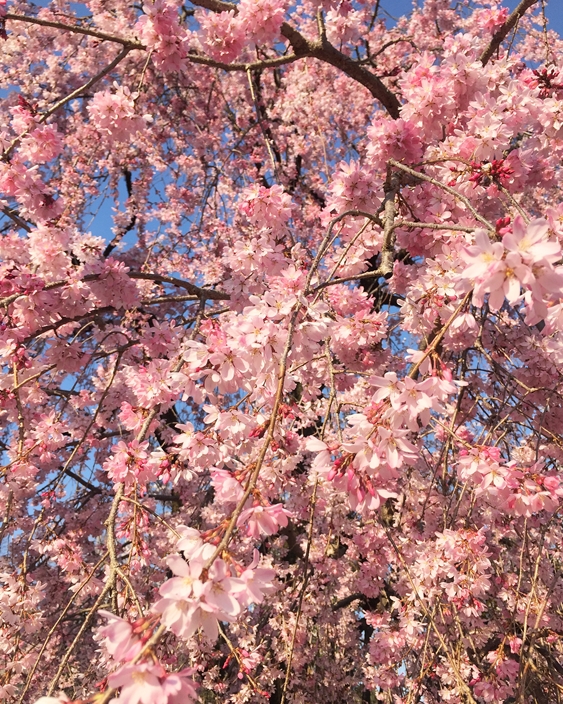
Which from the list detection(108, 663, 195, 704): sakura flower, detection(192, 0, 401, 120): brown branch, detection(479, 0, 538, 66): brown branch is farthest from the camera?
detection(192, 0, 401, 120): brown branch

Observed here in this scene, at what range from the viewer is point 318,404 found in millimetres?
4156

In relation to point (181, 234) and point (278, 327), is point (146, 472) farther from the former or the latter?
point (181, 234)

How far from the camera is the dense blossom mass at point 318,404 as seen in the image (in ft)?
3.95

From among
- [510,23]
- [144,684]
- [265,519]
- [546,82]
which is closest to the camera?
[144,684]

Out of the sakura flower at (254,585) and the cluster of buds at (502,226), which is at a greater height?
the cluster of buds at (502,226)

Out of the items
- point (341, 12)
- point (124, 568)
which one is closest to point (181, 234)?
point (341, 12)

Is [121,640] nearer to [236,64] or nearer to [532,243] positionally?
[532,243]

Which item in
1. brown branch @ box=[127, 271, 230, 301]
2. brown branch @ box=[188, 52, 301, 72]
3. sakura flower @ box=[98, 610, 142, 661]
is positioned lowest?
sakura flower @ box=[98, 610, 142, 661]

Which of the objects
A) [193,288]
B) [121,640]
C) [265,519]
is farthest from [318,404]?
[121,640]

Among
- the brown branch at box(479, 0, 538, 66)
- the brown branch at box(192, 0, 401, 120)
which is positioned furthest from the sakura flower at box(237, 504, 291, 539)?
the brown branch at box(479, 0, 538, 66)

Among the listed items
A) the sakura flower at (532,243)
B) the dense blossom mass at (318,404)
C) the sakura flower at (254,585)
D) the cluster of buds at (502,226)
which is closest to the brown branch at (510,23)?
the dense blossom mass at (318,404)

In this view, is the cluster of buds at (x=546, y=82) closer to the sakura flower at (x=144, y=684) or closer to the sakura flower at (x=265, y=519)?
the sakura flower at (x=265, y=519)

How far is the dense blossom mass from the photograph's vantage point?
1204 millimetres

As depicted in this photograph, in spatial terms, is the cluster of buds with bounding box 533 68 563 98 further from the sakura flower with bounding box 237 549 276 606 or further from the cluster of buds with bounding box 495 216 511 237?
the sakura flower with bounding box 237 549 276 606
